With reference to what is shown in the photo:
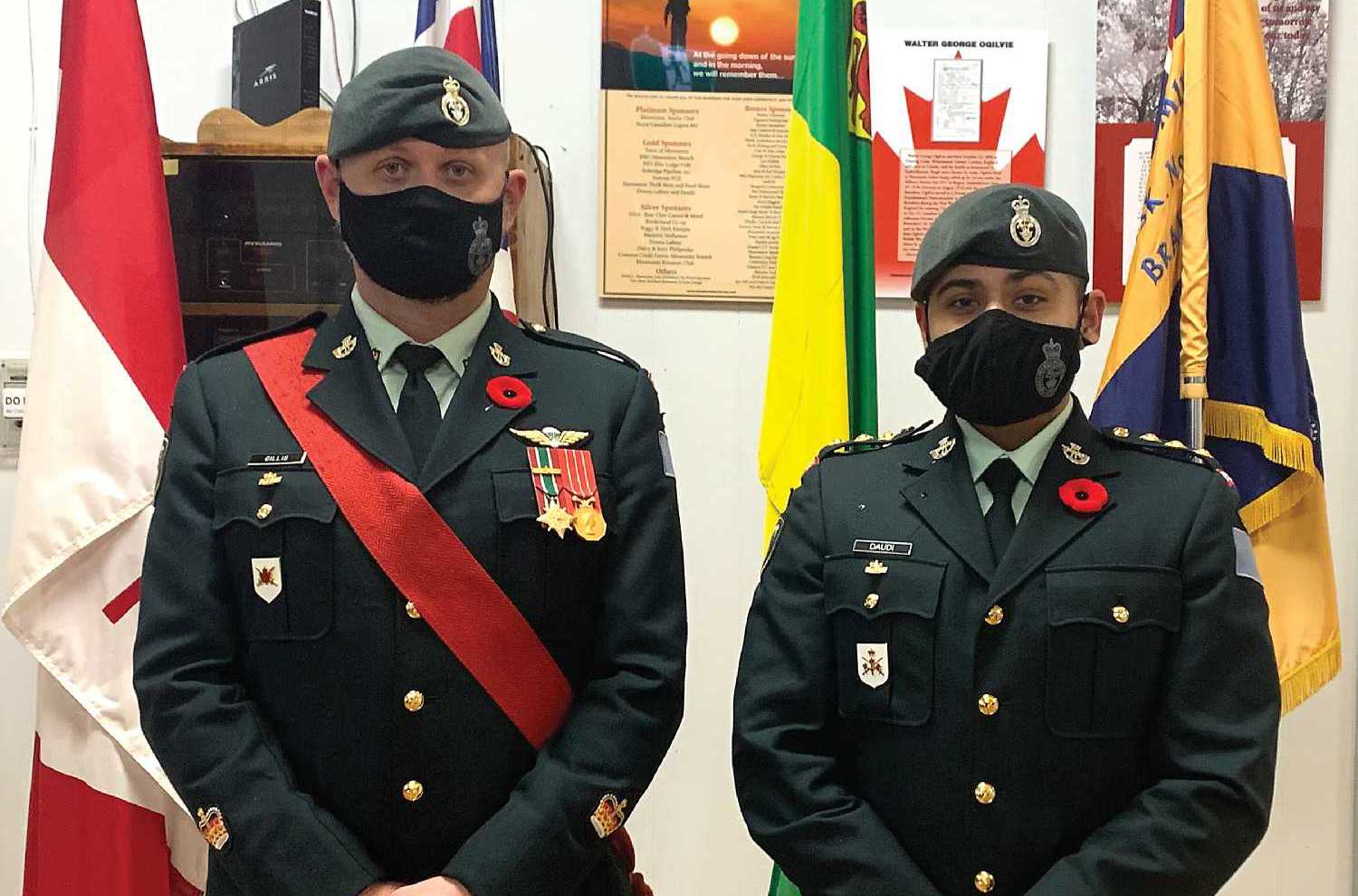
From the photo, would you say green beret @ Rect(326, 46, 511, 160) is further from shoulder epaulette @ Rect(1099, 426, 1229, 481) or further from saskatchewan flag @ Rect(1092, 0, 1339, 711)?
saskatchewan flag @ Rect(1092, 0, 1339, 711)

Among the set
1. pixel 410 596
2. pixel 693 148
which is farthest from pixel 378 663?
pixel 693 148

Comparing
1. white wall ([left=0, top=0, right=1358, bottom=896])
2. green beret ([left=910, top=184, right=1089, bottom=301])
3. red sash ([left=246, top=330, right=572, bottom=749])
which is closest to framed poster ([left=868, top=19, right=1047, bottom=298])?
white wall ([left=0, top=0, right=1358, bottom=896])

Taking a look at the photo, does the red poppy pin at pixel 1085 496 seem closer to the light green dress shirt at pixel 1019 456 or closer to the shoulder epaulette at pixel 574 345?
the light green dress shirt at pixel 1019 456

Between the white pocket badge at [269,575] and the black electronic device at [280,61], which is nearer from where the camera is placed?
the white pocket badge at [269,575]

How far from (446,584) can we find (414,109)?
0.55m

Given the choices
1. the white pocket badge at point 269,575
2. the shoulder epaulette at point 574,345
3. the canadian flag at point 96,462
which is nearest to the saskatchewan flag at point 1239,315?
the shoulder epaulette at point 574,345

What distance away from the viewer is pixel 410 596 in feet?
4.72

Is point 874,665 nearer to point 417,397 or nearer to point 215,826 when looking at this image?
point 417,397

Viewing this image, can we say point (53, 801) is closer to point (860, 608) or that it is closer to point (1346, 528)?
point (860, 608)

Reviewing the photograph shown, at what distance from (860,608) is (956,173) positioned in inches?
63.2

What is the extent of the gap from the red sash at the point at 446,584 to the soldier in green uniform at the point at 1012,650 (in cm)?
25

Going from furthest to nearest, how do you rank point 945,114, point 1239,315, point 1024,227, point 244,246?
point 945,114 → point 244,246 → point 1239,315 → point 1024,227

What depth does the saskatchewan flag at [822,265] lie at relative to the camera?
232 centimetres

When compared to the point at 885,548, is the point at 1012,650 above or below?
below
